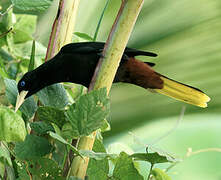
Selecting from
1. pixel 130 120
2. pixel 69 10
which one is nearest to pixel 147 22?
pixel 130 120

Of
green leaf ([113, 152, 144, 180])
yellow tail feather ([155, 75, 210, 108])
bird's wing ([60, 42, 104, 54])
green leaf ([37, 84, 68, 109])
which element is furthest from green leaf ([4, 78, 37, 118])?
yellow tail feather ([155, 75, 210, 108])

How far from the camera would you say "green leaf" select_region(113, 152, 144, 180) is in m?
0.43

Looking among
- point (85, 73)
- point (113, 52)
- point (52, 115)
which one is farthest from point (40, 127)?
point (85, 73)

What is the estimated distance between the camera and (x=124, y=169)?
43cm

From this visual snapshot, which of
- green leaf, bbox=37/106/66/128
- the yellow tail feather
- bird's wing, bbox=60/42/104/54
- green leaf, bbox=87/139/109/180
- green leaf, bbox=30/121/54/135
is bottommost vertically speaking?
green leaf, bbox=87/139/109/180

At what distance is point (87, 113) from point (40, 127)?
0.25 feet

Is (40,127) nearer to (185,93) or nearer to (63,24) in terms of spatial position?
(63,24)

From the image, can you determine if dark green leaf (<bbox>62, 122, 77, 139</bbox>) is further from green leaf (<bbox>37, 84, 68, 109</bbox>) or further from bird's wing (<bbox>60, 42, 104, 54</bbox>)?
bird's wing (<bbox>60, 42, 104, 54</bbox>)

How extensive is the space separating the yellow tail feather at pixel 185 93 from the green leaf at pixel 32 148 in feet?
1.34

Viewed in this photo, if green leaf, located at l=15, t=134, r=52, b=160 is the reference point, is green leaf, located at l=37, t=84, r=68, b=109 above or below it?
above

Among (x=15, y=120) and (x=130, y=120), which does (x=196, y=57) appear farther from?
(x=15, y=120)

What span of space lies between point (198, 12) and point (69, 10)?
2.16ft

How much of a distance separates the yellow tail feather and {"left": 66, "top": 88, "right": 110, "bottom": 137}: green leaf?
1.34 ft

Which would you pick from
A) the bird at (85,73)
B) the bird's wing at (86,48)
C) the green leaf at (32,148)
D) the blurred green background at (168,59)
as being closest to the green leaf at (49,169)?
the green leaf at (32,148)
